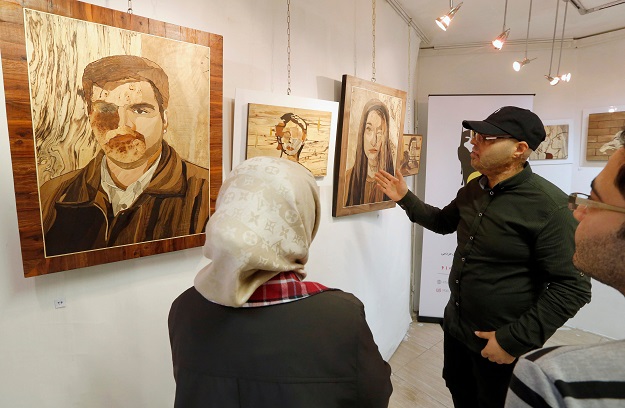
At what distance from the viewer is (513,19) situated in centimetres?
343

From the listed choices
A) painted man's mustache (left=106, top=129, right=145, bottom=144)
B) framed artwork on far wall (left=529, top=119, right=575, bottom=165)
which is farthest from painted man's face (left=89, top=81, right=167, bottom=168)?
framed artwork on far wall (left=529, top=119, right=575, bottom=165)

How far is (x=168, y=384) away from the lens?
1531 mm

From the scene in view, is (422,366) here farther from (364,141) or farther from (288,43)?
(288,43)

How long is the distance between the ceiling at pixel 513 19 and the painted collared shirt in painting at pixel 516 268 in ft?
7.28

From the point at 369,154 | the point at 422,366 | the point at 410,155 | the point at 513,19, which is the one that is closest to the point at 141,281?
the point at 369,154

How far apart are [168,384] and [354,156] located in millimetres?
1774

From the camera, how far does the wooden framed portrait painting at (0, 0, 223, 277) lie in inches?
40.7

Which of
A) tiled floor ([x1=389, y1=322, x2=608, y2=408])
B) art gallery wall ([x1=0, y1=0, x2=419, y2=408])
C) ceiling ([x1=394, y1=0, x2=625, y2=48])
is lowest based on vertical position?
tiled floor ([x1=389, y1=322, x2=608, y2=408])

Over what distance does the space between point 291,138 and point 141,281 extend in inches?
41.6

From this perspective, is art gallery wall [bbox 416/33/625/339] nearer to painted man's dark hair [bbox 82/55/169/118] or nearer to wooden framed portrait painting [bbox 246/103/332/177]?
wooden framed portrait painting [bbox 246/103/332/177]

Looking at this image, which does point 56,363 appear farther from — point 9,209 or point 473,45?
point 473,45

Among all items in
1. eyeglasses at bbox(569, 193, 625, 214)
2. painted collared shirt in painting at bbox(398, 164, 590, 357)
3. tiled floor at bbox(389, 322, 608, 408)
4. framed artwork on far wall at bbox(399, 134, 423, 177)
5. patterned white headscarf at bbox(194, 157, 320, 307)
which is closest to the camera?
eyeglasses at bbox(569, 193, 625, 214)

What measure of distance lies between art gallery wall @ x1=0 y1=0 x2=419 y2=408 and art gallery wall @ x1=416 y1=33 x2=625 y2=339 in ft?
6.91

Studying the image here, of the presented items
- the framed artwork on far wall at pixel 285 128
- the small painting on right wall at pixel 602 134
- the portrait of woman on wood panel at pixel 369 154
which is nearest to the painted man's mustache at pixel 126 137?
the framed artwork on far wall at pixel 285 128
